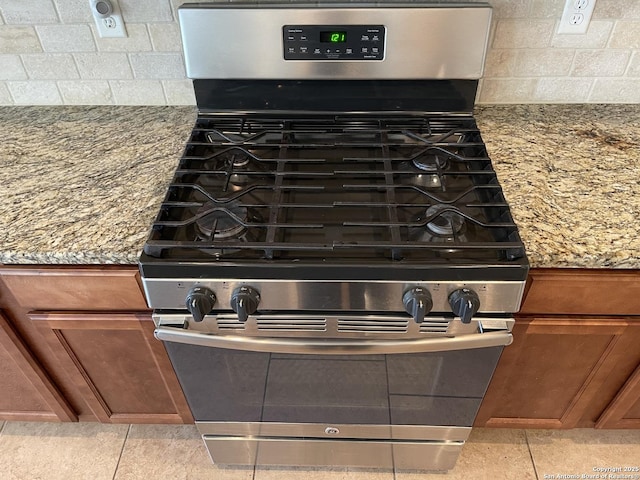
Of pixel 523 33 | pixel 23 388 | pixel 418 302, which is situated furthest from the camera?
pixel 23 388

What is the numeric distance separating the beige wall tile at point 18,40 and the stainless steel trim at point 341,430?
1.11m

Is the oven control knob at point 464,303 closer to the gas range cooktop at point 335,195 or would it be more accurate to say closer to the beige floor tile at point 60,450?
the gas range cooktop at point 335,195

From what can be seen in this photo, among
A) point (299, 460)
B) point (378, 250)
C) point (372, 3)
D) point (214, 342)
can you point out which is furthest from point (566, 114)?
point (299, 460)

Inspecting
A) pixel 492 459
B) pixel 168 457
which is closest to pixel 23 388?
pixel 168 457

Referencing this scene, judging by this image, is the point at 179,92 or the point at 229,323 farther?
the point at 179,92

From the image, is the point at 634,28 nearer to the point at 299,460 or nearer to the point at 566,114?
the point at 566,114

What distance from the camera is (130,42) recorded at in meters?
1.31

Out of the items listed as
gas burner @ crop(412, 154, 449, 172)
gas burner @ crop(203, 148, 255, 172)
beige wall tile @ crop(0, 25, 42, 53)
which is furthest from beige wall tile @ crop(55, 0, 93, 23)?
gas burner @ crop(412, 154, 449, 172)

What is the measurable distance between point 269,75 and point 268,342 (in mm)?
679

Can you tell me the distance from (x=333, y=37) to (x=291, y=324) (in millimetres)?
702

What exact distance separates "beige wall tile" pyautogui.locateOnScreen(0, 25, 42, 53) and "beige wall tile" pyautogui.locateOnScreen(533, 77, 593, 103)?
54.2 inches

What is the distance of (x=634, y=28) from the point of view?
125 centimetres

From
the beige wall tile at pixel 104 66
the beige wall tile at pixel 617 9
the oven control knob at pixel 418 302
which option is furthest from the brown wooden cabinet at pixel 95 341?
the beige wall tile at pixel 617 9

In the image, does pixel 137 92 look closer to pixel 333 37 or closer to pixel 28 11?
pixel 28 11
